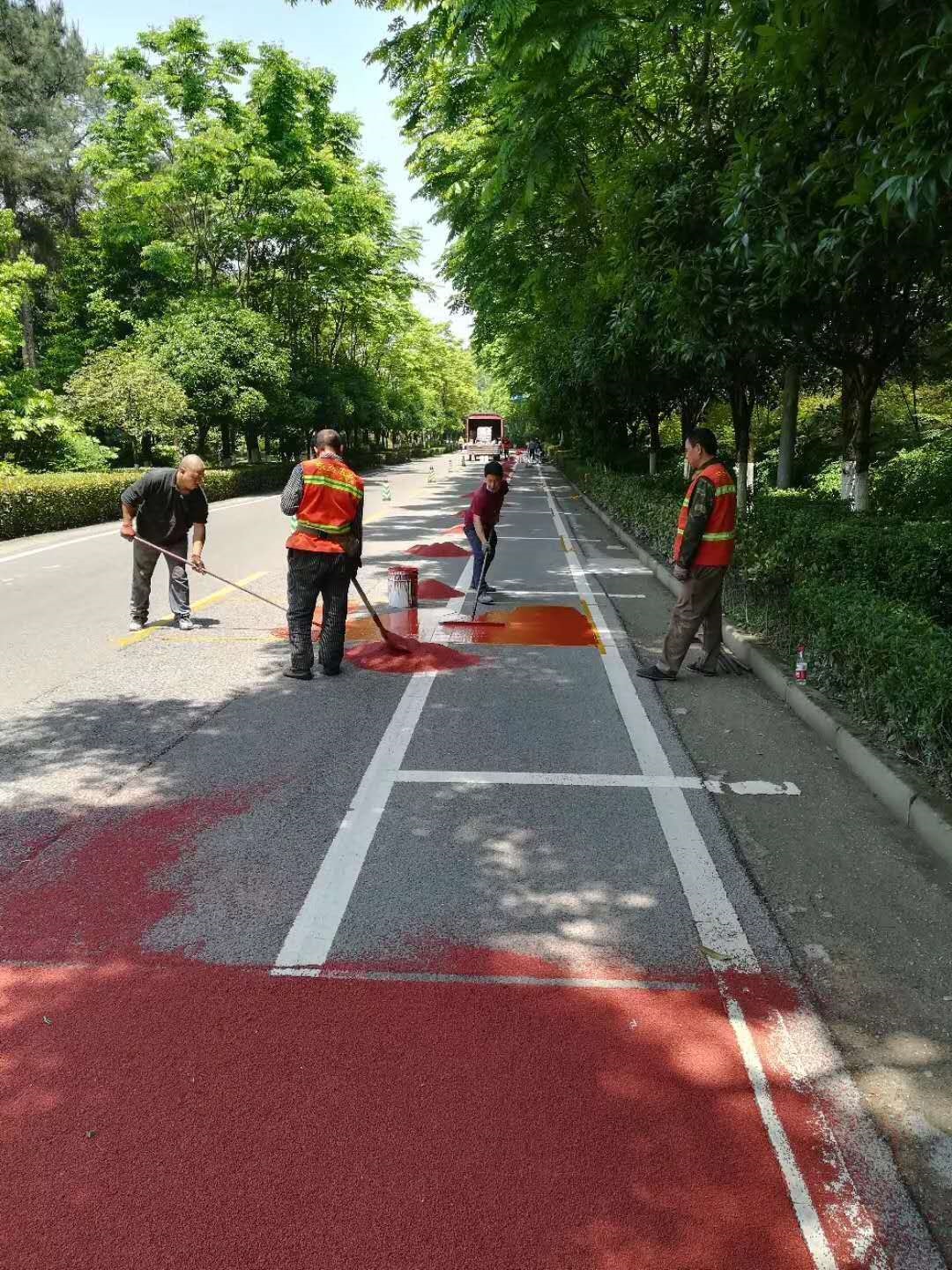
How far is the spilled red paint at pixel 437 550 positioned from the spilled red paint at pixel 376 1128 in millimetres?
12729

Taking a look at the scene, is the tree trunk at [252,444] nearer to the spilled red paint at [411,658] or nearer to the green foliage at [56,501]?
the green foliage at [56,501]

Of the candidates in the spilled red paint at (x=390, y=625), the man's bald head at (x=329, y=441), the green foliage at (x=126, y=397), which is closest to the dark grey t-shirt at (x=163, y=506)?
the spilled red paint at (x=390, y=625)

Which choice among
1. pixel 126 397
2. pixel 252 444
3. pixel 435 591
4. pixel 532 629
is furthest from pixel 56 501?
pixel 252 444

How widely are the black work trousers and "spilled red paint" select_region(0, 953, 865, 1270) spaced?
4.25m

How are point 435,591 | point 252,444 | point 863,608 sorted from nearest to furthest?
point 863,608
point 435,591
point 252,444

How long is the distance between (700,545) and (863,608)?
5.10ft

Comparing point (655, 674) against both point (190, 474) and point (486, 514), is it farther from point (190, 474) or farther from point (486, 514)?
point (190, 474)

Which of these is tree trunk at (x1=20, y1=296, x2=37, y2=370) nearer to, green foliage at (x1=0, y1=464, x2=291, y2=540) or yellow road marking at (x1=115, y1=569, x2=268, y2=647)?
green foliage at (x1=0, y1=464, x2=291, y2=540)

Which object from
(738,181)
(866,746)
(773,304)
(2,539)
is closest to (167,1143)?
(866,746)

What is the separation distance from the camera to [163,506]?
9.36 m

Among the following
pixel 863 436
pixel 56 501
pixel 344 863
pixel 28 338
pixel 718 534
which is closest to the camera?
pixel 344 863

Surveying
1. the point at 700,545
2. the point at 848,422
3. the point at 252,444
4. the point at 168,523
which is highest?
the point at 848,422

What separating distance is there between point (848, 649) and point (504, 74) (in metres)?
4.01

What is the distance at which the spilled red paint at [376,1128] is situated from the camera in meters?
2.29
